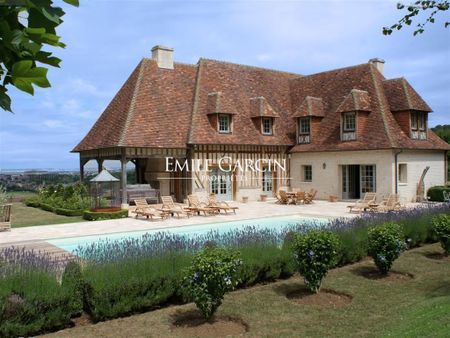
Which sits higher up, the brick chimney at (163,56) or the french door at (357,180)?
the brick chimney at (163,56)

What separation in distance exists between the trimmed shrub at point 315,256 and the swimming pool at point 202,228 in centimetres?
339

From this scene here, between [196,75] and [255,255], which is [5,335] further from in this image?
[196,75]

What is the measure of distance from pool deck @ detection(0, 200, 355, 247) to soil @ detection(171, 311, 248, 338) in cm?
726

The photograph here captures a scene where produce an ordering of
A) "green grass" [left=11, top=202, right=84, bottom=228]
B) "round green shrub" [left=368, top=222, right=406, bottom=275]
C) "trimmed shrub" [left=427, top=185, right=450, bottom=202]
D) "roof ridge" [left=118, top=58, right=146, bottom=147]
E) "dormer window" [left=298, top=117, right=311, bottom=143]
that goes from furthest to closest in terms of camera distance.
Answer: "dormer window" [left=298, top=117, right=311, bottom=143] < "trimmed shrub" [left=427, top=185, right=450, bottom=202] < "roof ridge" [left=118, top=58, right=146, bottom=147] < "green grass" [left=11, top=202, right=84, bottom=228] < "round green shrub" [left=368, top=222, right=406, bottom=275]

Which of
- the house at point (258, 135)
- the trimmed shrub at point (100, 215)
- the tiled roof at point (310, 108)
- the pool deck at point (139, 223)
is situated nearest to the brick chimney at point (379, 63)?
the house at point (258, 135)

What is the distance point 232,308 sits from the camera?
6883 mm

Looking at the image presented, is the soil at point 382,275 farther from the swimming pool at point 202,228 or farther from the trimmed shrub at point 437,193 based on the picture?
the trimmed shrub at point 437,193

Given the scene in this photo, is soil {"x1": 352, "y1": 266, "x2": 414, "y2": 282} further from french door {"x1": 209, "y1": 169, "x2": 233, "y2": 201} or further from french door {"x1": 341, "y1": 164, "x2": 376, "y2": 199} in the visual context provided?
french door {"x1": 209, "y1": 169, "x2": 233, "y2": 201}

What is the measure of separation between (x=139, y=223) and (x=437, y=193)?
53.3 feet

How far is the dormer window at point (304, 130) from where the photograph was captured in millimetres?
26234

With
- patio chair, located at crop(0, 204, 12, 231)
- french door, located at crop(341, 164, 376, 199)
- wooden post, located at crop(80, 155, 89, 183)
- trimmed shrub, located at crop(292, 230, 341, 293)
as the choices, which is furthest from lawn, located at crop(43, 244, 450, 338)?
wooden post, located at crop(80, 155, 89, 183)

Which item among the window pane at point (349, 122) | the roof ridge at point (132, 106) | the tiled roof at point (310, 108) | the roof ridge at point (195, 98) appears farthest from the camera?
the tiled roof at point (310, 108)

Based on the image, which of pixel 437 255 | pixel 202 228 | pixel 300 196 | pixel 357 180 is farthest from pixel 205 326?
pixel 357 180

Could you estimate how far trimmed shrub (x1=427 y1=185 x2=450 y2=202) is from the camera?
23.4 meters
